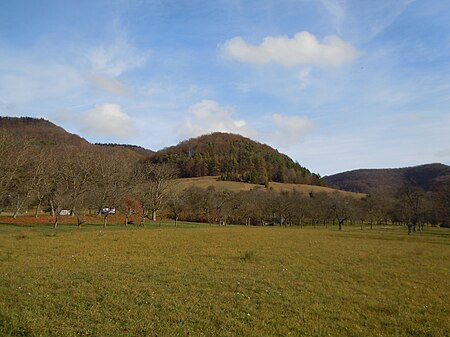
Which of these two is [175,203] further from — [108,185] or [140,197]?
[108,185]

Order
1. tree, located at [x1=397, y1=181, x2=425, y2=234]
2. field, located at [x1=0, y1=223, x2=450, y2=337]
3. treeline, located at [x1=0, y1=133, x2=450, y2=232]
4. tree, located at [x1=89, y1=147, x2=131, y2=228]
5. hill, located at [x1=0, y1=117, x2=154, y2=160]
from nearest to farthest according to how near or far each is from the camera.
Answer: field, located at [x1=0, y1=223, x2=450, y2=337] → treeline, located at [x1=0, y1=133, x2=450, y2=232] → tree, located at [x1=89, y1=147, x2=131, y2=228] → tree, located at [x1=397, y1=181, x2=425, y2=234] → hill, located at [x1=0, y1=117, x2=154, y2=160]

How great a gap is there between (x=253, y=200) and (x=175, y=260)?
93284 mm

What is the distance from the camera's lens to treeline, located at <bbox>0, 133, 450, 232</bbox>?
63.3m

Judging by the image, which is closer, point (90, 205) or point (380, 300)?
point (380, 300)

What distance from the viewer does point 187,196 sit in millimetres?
101562

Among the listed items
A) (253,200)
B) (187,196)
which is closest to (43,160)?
(187,196)

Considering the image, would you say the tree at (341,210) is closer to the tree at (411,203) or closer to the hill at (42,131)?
the tree at (411,203)

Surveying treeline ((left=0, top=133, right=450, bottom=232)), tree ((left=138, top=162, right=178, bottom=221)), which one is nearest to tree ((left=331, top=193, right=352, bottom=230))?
treeline ((left=0, top=133, right=450, bottom=232))

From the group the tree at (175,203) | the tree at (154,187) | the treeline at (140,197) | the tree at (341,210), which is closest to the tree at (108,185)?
the treeline at (140,197)

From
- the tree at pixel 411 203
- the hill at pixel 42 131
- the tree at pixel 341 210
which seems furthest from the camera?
the hill at pixel 42 131

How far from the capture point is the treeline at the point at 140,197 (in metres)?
63.3

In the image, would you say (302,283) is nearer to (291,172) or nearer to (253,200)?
(253,200)

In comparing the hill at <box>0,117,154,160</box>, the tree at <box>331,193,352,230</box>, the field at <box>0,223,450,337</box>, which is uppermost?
the hill at <box>0,117,154,160</box>

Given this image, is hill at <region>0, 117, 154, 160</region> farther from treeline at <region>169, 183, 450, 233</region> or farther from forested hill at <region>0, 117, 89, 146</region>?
treeline at <region>169, 183, 450, 233</region>
